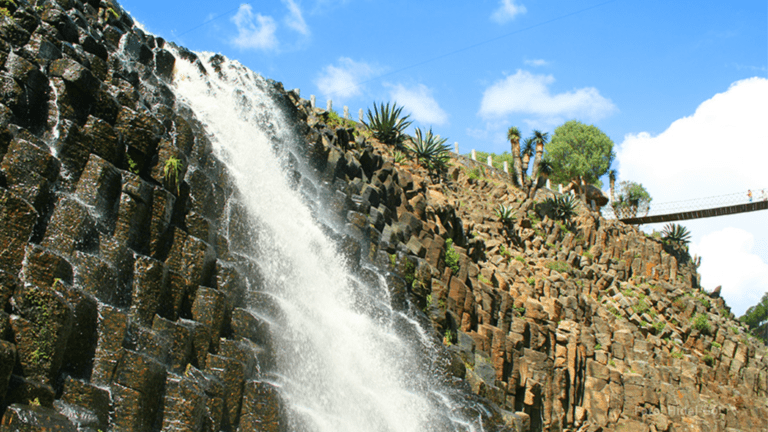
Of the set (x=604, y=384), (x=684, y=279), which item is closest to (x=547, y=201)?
(x=684, y=279)

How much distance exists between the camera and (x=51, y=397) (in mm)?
7961

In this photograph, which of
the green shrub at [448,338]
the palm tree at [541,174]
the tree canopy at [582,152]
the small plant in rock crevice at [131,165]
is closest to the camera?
the small plant in rock crevice at [131,165]

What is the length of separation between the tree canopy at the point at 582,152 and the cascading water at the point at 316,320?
167ft

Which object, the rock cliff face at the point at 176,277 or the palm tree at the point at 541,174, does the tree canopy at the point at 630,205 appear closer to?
the palm tree at the point at 541,174

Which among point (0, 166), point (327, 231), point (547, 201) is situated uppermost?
point (547, 201)

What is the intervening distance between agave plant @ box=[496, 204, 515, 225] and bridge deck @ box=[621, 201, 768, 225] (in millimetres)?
22229

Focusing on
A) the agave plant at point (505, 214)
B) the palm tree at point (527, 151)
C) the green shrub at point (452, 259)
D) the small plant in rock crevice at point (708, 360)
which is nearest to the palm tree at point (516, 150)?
the palm tree at point (527, 151)

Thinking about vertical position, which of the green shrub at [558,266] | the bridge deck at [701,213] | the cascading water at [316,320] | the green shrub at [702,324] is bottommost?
the cascading water at [316,320]

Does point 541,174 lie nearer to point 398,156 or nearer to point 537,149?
point 537,149

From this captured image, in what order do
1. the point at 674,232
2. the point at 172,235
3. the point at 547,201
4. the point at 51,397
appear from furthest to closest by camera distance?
the point at 674,232 → the point at 547,201 → the point at 172,235 → the point at 51,397

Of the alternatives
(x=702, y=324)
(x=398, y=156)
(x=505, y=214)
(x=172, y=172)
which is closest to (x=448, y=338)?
(x=172, y=172)

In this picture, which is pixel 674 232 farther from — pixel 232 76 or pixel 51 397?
pixel 51 397

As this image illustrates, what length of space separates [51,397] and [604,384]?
2006 cm

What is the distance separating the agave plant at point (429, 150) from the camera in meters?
30.9
